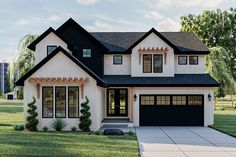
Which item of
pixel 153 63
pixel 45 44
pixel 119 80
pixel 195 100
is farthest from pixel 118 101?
pixel 45 44

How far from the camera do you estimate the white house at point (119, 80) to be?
1878cm

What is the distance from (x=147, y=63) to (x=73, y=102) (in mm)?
7051

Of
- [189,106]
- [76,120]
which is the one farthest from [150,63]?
[76,120]

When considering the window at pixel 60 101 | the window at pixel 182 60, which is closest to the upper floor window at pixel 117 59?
the window at pixel 182 60

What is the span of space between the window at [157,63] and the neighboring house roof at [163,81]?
74 centimetres

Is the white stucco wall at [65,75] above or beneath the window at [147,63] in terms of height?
beneath

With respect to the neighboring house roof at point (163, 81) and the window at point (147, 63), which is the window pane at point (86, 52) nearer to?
the neighboring house roof at point (163, 81)

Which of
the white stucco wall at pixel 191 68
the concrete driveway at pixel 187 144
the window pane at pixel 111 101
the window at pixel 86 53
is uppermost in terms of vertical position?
the window at pixel 86 53

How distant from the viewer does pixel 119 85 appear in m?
22.0

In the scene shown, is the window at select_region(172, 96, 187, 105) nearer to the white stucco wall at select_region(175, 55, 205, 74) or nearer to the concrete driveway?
the white stucco wall at select_region(175, 55, 205, 74)

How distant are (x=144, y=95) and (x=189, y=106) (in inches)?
122

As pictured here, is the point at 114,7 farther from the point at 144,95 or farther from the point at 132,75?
the point at 144,95

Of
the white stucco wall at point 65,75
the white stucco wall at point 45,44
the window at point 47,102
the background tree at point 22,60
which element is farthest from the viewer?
the background tree at point 22,60

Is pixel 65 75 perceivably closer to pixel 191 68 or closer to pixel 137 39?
pixel 137 39
